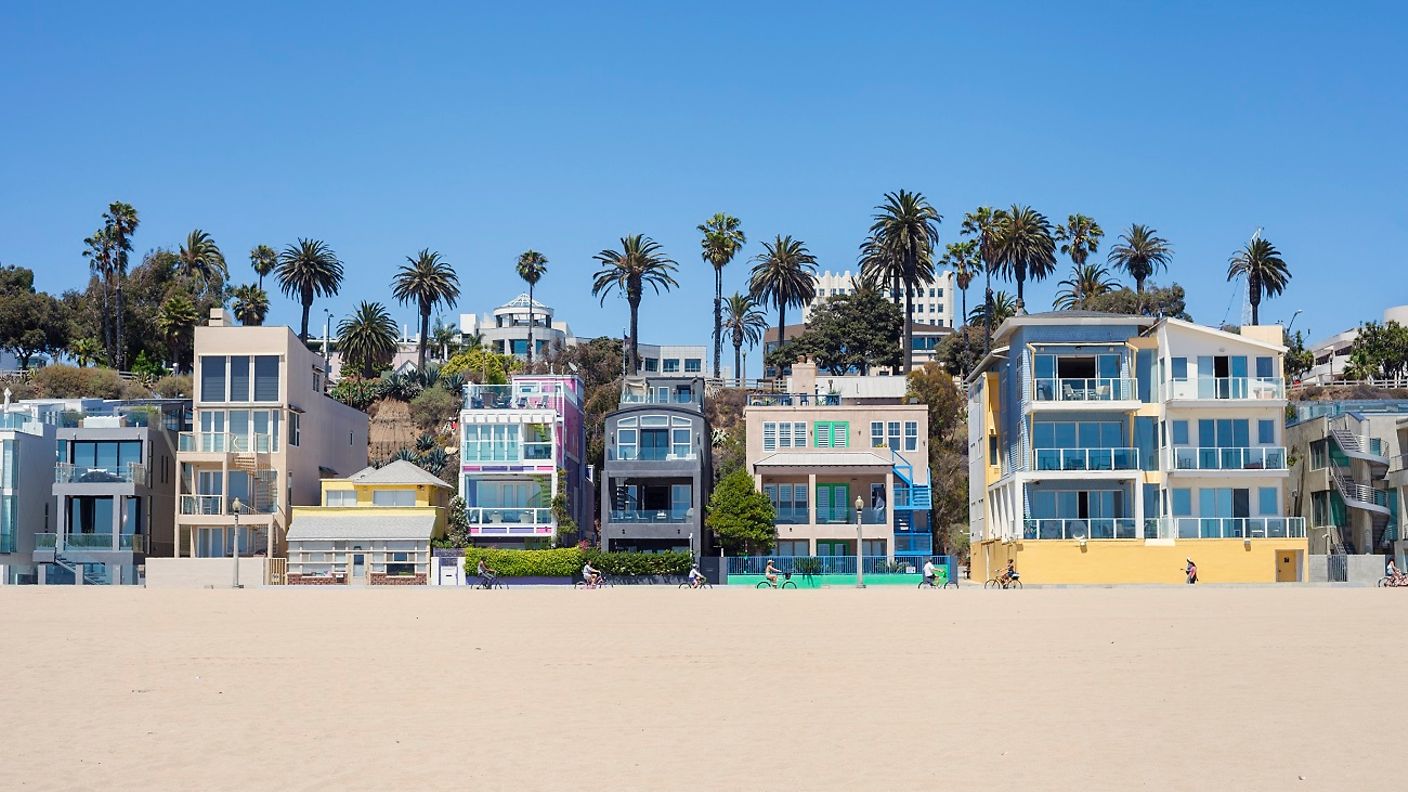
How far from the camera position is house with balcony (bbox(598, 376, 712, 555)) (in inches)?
2650

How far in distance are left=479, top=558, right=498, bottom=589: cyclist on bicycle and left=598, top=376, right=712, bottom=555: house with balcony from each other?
5.53 meters

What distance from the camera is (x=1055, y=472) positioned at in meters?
61.0

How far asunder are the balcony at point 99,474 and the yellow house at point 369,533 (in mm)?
6981

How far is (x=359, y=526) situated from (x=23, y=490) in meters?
14.6

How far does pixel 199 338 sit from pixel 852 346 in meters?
54.2

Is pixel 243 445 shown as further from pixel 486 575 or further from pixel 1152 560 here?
pixel 1152 560

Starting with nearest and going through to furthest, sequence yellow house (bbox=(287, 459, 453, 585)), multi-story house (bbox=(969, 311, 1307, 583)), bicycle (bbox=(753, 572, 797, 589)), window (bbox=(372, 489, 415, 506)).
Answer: multi-story house (bbox=(969, 311, 1307, 583)) < bicycle (bbox=(753, 572, 797, 589)) < yellow house (bbox=(287, 459, 453, 585)) < window (bbox=(372, 489, 415, 506))

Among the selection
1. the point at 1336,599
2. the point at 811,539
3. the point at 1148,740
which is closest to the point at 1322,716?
the point at 1148,740

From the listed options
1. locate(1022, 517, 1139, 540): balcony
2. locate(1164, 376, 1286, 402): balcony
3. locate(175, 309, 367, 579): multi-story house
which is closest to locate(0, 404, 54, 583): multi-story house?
locate(175, 309, 367, 579): multi-story house

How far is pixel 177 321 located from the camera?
10250cm

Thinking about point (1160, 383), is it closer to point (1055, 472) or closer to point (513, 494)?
point (1055, 472)

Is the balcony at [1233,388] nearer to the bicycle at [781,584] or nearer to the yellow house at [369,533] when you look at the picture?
the bicycle at [781,584]

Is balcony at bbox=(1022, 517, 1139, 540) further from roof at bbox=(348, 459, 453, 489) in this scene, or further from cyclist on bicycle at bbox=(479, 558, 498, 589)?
roof at bbox=(348, 459, 453, 489)

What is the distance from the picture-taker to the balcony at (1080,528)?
5981 centimetres
